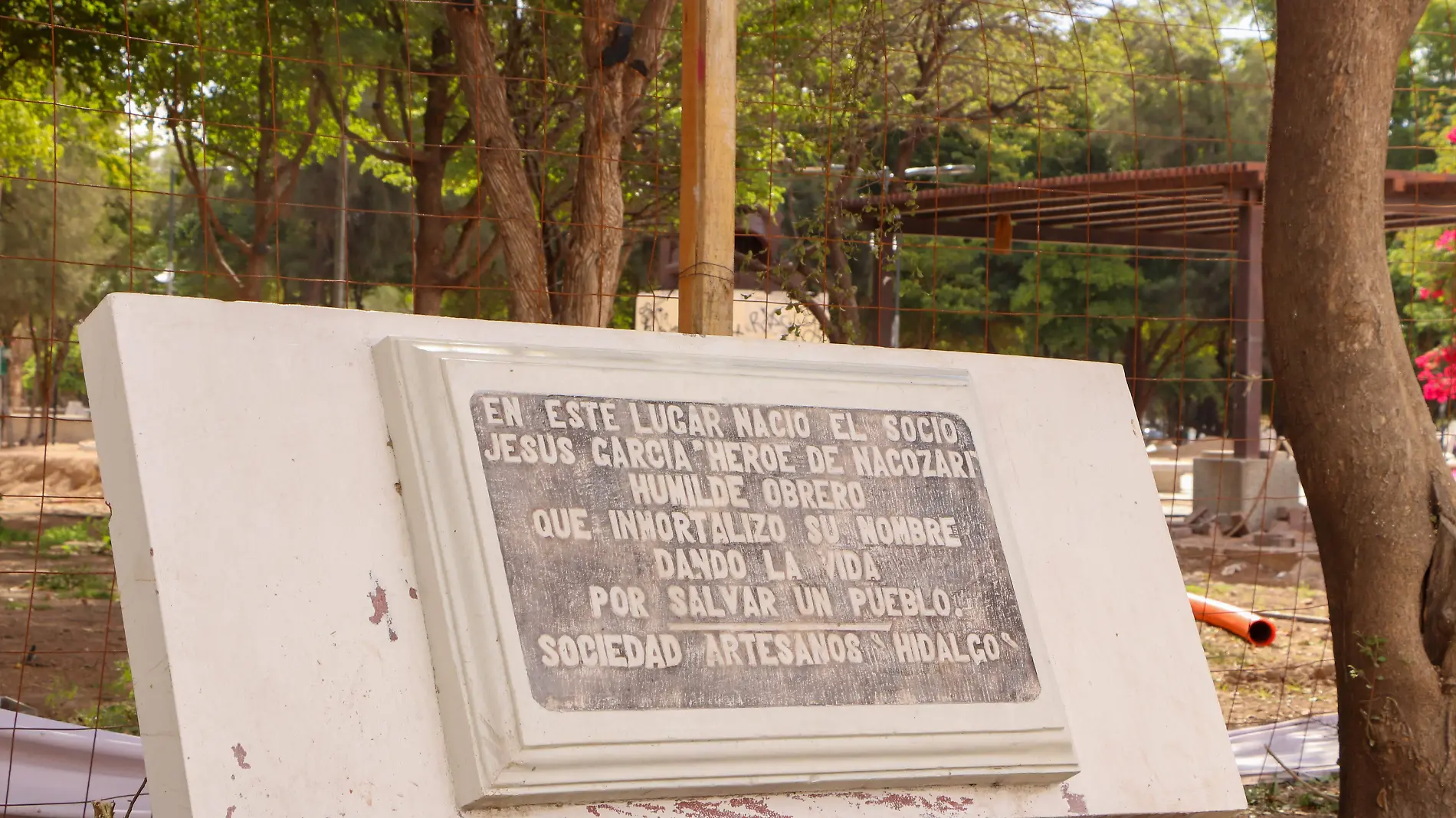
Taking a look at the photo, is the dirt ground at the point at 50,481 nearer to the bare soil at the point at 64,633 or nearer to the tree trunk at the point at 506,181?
the bare soil at the point at 64,633

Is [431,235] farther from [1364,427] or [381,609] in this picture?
[381,609]

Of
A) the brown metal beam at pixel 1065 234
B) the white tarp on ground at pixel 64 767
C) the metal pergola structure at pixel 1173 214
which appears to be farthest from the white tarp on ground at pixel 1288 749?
the brown metal beam at pixel 1065 234

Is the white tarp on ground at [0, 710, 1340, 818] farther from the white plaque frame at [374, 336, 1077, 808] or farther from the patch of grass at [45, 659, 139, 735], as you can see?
the white plaque frame at [374, 336, 1077, 808]

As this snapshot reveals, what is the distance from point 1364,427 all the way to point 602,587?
8.09 ft

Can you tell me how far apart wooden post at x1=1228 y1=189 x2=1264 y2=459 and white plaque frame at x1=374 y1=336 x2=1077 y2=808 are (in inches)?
441

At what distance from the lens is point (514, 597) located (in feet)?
8.78

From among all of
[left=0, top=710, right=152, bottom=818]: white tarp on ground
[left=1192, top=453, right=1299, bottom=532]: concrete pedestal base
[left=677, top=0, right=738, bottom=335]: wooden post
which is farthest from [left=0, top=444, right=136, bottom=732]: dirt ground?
[left=1192, top=453, right=1299, bottom=532]: concrete pedestal base

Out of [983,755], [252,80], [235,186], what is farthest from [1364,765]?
[235,186]

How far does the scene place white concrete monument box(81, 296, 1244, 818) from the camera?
8.27ft

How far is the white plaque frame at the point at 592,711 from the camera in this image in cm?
257

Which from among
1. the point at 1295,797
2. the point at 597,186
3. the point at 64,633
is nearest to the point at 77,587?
the point at 64,633

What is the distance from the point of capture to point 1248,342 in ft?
48.4

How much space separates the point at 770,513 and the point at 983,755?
2.26 ft

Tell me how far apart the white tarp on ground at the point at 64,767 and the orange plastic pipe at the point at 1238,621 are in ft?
14.6
